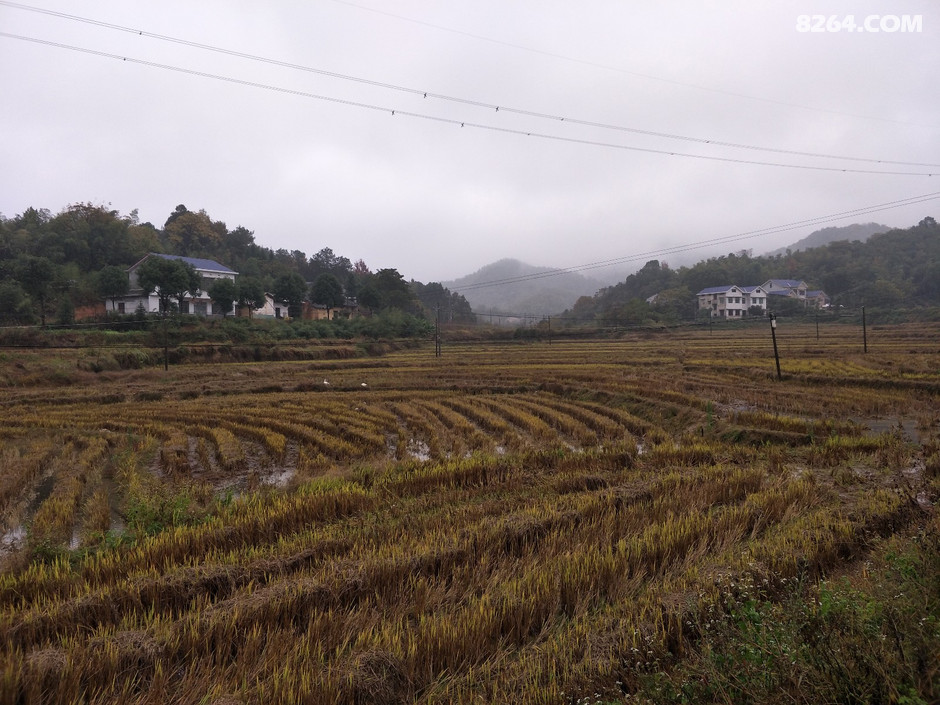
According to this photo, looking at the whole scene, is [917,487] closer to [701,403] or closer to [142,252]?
[701,403]

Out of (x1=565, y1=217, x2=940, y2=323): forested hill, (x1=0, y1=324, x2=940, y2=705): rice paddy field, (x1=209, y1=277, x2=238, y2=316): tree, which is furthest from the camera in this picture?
(x1=565, y1=217, x2=940, y2=323): forested hill

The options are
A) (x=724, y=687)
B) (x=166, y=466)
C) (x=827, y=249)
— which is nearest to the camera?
(x=724, y=687)

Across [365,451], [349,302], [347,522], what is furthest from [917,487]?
[349,302]

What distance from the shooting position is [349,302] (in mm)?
61844

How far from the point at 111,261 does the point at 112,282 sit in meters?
12.8

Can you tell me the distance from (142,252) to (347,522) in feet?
188

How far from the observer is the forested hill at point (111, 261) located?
33375 millimetres

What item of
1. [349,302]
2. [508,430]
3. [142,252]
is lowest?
[508,430]

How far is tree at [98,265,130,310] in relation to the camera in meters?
37.8

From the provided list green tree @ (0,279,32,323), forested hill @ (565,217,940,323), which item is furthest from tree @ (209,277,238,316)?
forested hill @ (565,217,940,323)

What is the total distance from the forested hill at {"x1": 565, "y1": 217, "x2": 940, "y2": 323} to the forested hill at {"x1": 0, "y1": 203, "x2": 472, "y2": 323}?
2616cm

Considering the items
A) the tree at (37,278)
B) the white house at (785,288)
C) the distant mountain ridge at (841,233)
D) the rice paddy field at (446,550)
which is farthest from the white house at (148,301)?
the distant mountain ridge at (841,233)

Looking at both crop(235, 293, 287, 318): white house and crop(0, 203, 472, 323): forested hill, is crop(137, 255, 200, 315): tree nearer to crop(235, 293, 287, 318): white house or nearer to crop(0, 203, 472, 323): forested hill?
crop(0, 203, 472, 323): forested hill

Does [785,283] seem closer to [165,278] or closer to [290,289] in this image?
[290,289]
